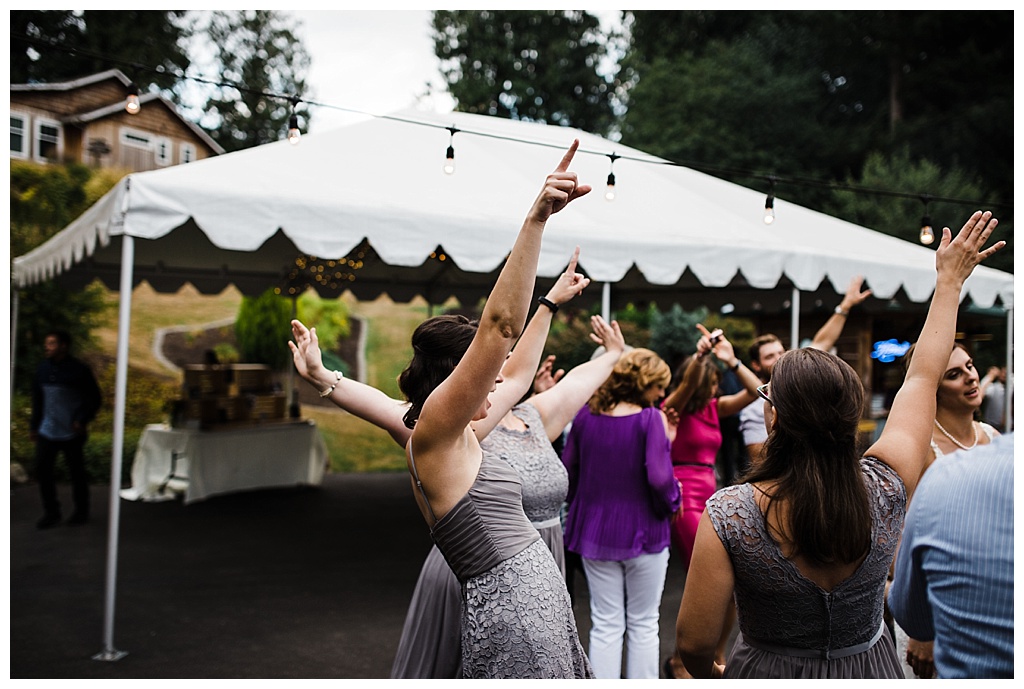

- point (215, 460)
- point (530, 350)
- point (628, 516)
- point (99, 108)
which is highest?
point (99, 108)

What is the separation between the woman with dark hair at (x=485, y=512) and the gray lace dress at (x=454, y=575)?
0.79ft

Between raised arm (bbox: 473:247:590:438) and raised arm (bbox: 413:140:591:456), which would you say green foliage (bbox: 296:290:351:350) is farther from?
raised arm (bbox: 413:140:591:456)

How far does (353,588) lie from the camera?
16.8 feet

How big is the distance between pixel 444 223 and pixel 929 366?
314 centimetres

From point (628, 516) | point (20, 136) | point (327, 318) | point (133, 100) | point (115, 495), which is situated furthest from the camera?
point (20, 136)

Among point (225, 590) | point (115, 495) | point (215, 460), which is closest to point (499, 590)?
point (115, 495)

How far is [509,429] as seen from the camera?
2764 millimetres

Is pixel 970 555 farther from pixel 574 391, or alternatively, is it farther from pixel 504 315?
pixel 574 391

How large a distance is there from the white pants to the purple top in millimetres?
83

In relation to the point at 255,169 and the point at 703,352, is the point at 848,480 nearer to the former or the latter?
the point at 703,352

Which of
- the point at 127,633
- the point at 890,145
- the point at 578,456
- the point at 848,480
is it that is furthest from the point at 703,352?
the point at 890,145

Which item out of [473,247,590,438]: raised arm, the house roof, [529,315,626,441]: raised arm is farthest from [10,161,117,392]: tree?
[473,247,590,438]: raised arm

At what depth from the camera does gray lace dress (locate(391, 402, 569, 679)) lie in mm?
2281

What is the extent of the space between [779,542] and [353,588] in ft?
13.3
